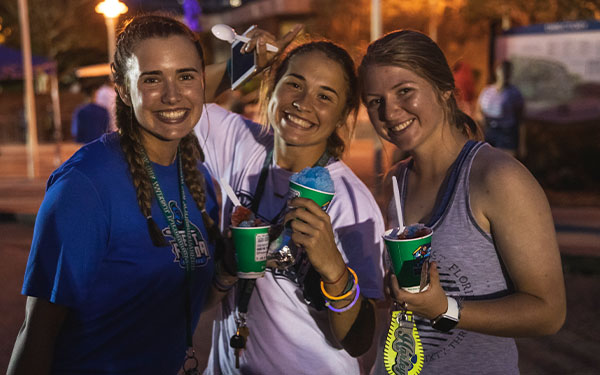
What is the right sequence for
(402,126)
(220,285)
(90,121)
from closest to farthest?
1. (402,126)
2. (220,285)
3. (90,121)

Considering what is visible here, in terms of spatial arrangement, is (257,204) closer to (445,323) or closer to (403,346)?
(403,346)

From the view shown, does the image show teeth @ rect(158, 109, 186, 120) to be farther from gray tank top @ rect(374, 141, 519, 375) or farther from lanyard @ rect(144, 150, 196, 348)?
gray tank top @ rect(374, 141, 519, 375)

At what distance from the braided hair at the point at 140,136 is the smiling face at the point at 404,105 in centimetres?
80

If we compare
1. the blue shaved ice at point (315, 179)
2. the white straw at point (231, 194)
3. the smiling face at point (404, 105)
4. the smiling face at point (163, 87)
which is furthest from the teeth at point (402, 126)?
the smiling face at point (163, 87)

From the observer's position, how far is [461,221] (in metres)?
2.09

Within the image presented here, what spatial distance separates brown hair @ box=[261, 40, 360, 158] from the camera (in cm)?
279

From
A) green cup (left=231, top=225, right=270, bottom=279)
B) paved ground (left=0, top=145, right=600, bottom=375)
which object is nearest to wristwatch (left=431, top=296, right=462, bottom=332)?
green cup (left=231, top=225, right=270, bottom=279)

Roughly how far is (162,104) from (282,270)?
2.92 feet

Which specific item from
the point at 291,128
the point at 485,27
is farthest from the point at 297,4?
the point at 291,128

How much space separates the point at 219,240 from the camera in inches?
98.2

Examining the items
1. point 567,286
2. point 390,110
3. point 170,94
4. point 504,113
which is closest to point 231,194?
point 170,94

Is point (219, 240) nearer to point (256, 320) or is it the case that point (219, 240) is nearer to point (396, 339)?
point (256, 320)

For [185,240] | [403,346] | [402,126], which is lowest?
[403,346]

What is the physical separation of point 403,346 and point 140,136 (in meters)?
1.34
